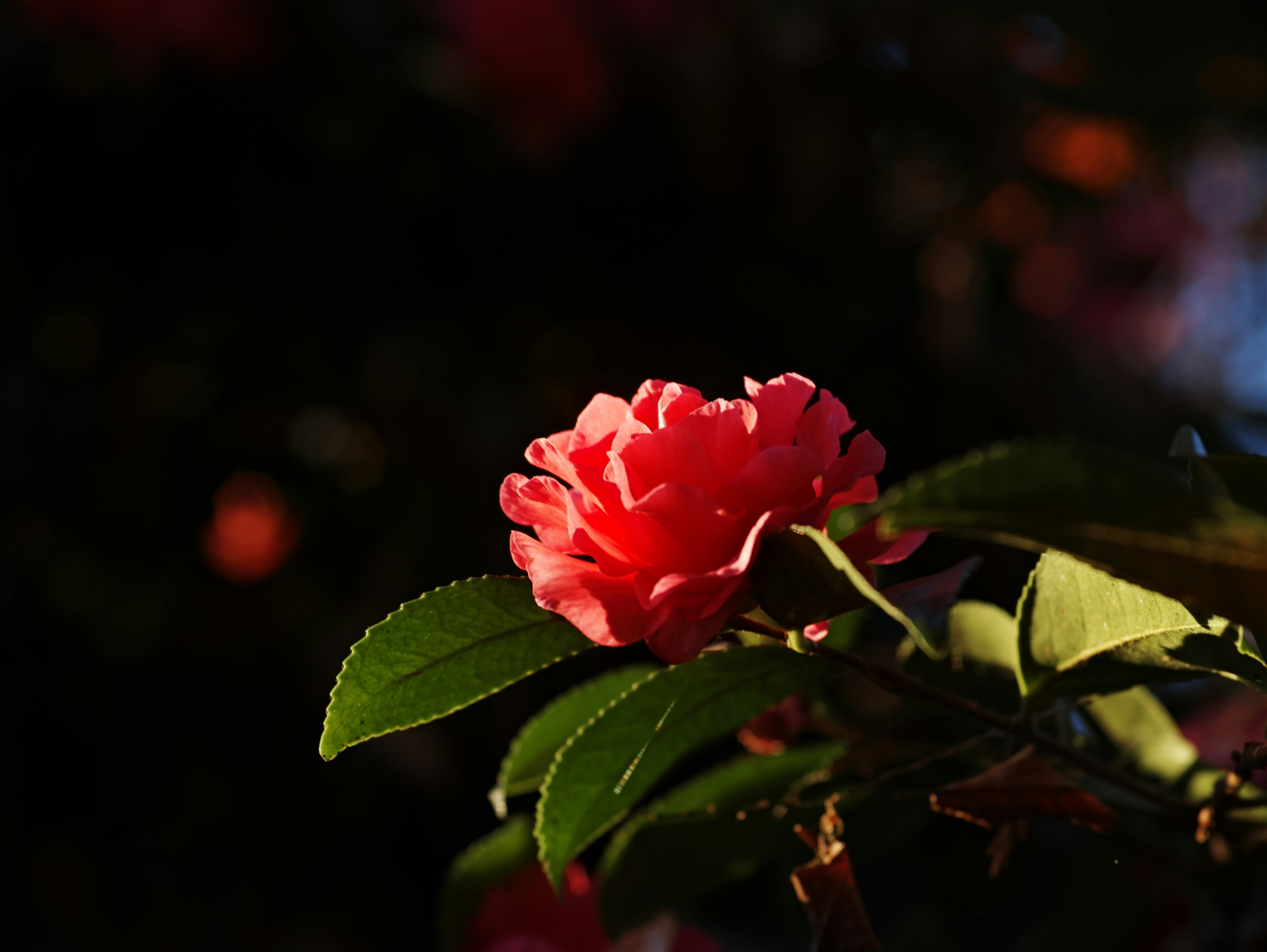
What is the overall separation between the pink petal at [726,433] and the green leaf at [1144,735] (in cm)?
26

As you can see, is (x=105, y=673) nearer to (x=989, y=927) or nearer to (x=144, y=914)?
(x=144, y=914)

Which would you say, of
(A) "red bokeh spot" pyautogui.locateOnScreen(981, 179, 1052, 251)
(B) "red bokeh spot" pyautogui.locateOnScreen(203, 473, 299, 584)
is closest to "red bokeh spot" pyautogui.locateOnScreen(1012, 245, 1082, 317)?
(A) "red bokeh spot" pyautogui.locateOnScreen(981, 179, 1052, 251)

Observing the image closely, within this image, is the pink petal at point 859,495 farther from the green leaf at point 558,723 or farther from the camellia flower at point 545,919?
the camellia flower at point 545,919

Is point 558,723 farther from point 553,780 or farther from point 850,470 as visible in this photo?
point 850,470

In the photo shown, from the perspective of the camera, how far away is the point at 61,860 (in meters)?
1.02

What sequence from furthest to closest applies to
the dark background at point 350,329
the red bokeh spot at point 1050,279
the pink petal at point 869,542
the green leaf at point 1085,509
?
the red bokeh spot at point 1050,279 → the dark background at point 350,329 → the pink petal at point 869,542 → the green leaf at point 1085,509

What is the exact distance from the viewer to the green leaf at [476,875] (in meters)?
0.54

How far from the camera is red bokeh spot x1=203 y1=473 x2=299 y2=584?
3.74 feet

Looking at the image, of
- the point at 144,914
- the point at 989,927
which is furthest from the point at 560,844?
the point at 144,914

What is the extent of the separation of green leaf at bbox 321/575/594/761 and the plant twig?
0.22 ft

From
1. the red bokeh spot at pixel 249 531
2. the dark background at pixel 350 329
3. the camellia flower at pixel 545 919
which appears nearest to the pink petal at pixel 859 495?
the camellia flower at pixel 545 919

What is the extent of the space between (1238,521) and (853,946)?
22 centimetres

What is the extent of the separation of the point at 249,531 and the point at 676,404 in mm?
994

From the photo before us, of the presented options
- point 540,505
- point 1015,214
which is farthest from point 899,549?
point 1015,214
